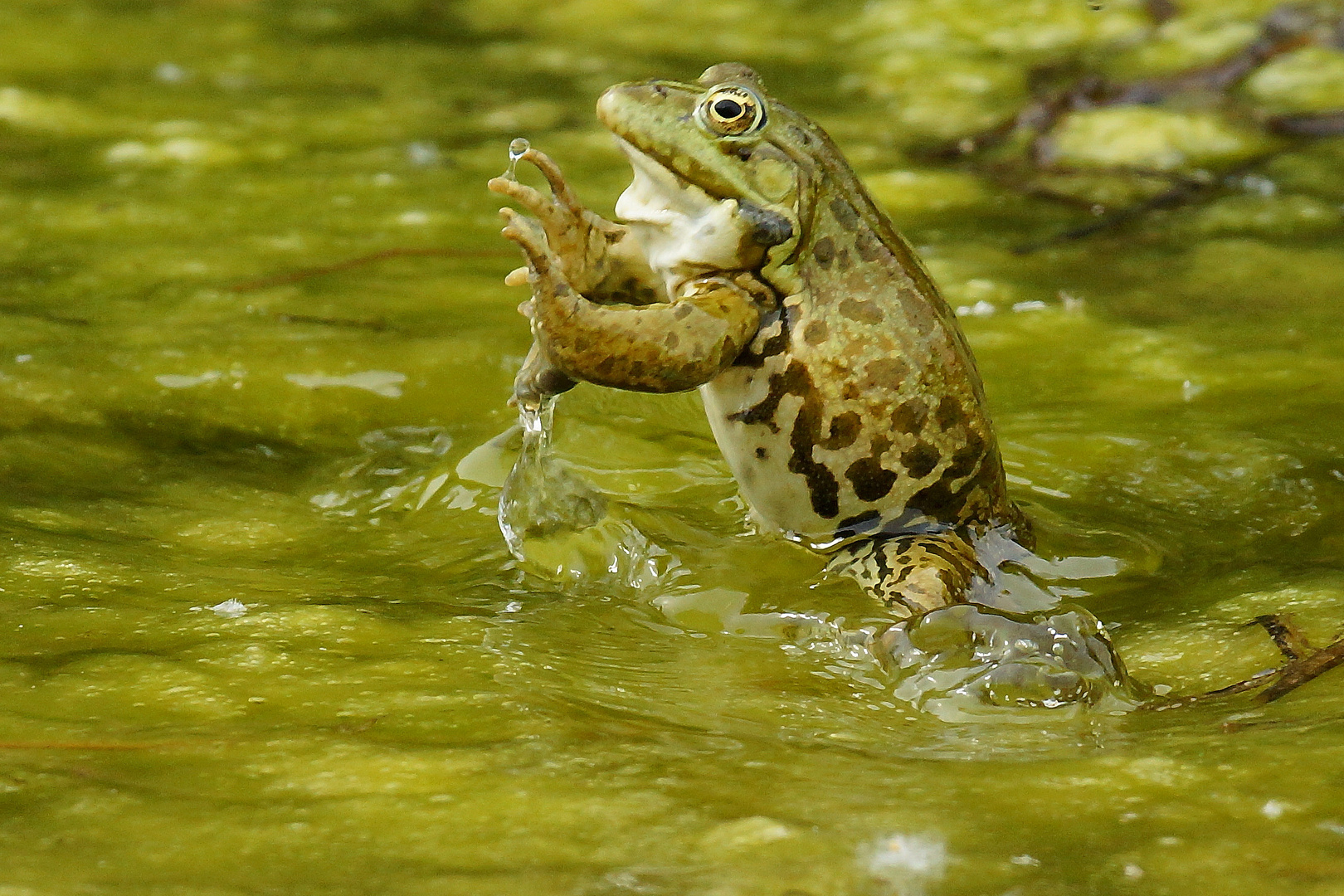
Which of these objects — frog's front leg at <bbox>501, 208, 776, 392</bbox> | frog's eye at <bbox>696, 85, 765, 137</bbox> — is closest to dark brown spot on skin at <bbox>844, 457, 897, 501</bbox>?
frog's front leg at <bbox>501, 208, 776, 392</bbox>

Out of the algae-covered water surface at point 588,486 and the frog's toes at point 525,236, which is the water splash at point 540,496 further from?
the frog's toes at point 525,236

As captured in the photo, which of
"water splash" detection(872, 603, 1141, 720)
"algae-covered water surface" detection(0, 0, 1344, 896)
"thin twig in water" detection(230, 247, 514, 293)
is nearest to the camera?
"algae-covered water surface" detection(0, 0, 1344, 896)

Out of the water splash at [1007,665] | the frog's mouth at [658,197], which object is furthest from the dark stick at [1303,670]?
the frog's mouth at [658,197]

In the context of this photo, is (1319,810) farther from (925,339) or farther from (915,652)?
(925,339)

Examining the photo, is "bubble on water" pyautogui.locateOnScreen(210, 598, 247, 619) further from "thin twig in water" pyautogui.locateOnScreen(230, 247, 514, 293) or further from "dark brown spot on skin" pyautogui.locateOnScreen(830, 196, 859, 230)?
"thin twig in water" pyautogui.locateOnScreen(230, 247, 514, 293)

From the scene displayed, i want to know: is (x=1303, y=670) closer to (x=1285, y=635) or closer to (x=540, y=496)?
(x=1285, y=635)

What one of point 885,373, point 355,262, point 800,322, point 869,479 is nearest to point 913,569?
point 869,479

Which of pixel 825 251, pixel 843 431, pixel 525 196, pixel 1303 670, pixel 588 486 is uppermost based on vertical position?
pixel 525 196
